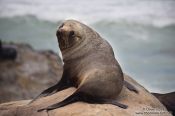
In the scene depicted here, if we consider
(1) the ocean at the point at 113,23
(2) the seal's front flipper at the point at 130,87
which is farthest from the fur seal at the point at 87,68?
(1) the ocean at the point at 113,23

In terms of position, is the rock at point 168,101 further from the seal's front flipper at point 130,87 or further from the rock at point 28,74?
the rock at point 28,74

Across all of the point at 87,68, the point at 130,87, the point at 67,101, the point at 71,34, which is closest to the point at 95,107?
the point at 67,101

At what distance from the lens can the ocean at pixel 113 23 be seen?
40.1 ft

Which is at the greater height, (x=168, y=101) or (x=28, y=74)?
(x=168, y=101)

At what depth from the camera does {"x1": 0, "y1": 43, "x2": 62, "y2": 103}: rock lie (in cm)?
1058

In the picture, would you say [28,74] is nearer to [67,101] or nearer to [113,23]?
[113,23]

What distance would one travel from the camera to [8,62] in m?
11.6

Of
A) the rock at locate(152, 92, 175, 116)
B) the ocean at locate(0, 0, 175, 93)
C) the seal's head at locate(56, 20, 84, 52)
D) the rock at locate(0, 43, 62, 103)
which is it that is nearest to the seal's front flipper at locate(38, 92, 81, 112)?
the seal's head at locate(56, 20, 84, 52)

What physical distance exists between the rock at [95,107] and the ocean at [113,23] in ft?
18.8

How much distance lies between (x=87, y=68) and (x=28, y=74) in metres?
5.92

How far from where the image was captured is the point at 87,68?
5316 millimetres

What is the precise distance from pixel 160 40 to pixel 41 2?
473 centimetres

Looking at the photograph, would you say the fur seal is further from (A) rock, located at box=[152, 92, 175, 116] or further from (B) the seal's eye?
(A) rock, located at box=[152, 92, 175, 116]

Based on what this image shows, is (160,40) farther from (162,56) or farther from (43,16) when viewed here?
(43,16)
